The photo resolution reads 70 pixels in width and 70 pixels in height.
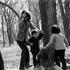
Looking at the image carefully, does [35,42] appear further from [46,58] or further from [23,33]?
[46,58]

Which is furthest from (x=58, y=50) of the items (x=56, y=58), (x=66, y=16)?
(x=66, y=16)

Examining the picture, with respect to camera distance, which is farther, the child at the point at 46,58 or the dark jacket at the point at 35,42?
the dark jacket at the point at 35,42

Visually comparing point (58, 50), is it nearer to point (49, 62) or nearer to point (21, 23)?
point (49, 62)

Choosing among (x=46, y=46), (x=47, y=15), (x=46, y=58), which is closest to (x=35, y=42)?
(x=46, y=46)

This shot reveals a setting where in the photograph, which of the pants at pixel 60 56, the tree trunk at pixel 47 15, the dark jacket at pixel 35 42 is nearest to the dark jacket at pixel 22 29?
the dark jacket at pixel 35 42

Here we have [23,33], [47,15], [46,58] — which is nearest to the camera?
[46,58]

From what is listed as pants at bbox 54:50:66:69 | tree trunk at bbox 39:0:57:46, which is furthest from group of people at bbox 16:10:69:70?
tree trunk at bbox 39:0:57:46

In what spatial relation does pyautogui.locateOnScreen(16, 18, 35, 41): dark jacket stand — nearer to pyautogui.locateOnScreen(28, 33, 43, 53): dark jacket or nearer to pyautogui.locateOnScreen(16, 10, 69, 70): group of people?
pyautogui.locateOnScreen(16, 10, 69, 70): group of people

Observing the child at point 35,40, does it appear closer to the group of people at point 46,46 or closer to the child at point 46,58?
the group of people at point 46,46

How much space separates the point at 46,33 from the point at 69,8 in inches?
464

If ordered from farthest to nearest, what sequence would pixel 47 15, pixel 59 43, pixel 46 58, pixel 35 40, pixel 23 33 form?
pixel 47 15 < pixel 35 40 < pixel 23 33 < pixel 59 43 < pixel 46 58

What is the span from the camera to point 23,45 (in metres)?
5.66

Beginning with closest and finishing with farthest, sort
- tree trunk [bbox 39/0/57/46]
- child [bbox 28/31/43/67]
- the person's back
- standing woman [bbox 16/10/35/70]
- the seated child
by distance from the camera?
the seated child
the person's back
standing woman [bbox 16/10/35/70]
child [bbox 28/31/43/67]
tree trunk [bbox 39/0/57/46]

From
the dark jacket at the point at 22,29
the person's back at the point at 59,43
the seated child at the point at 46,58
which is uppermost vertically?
the dark jacket at the point at 22,29
